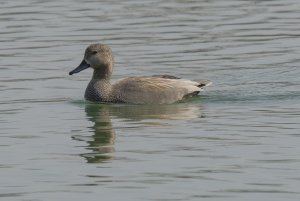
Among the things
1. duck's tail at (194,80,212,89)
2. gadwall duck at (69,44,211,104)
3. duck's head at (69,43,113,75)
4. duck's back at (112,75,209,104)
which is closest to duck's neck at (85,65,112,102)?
gadwall duck at (69,44,211,104)

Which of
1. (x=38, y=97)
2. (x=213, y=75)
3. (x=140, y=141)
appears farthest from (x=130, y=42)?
(x=140, y=141)

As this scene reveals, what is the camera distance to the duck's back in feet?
65.0

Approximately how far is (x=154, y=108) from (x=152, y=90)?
46 cm

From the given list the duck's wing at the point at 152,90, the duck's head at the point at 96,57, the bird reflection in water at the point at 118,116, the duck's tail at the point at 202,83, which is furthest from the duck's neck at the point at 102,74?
the duck's tail at the point at 202,83

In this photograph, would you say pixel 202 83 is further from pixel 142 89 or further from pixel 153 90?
pixel 142 89

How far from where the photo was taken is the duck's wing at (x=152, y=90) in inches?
779

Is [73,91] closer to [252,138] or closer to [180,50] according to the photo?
[180,50]

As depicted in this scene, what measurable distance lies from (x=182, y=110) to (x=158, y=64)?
13.5ft

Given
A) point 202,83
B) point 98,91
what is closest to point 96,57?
point 98,91

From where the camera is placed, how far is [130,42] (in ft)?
83.7

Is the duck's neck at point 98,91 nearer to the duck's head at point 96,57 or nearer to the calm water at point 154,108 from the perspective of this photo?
the calm water at point 154,108

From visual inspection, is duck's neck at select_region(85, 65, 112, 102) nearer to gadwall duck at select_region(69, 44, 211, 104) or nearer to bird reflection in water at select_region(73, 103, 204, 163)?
gadwall duck at select_region(69, 44, 211, 104)

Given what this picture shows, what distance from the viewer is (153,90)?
19.8 m

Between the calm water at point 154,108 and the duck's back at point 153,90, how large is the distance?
24 centimetres
